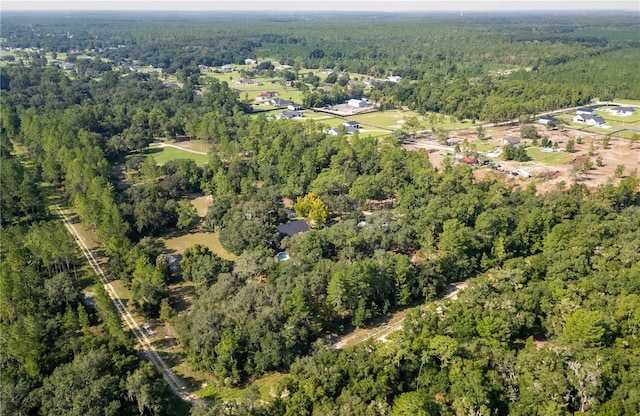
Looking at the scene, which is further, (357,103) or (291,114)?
(357,103)

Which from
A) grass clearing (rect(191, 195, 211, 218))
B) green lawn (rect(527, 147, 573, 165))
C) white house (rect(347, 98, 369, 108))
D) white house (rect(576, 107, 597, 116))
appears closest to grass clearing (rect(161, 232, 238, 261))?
grass clearing (rect(191, 195, 211, 218))

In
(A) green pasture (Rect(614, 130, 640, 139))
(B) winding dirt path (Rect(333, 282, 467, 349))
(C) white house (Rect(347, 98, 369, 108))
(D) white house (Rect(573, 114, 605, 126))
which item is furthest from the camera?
(C) white house (Rect(347, 98, 369, 108))

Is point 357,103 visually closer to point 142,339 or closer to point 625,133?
point 625,133

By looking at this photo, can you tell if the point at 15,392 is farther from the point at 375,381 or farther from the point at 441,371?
the point at 441,371

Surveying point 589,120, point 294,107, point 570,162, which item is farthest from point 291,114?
point 589,120

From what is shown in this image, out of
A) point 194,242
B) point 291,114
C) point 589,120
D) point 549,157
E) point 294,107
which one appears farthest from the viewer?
point 294,107

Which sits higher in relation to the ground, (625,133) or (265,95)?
(265,95)

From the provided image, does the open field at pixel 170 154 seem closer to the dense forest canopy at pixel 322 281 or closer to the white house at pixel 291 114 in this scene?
the dense forest canopy at pixel 322 281

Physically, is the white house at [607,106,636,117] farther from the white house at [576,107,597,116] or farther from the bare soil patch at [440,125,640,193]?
the bare soil patch at [440,125,640,193]
